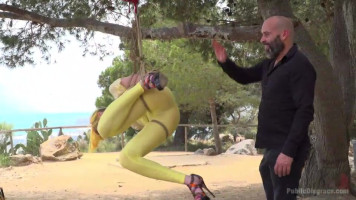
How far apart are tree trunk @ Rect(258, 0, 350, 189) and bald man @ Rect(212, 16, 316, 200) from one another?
1.80m

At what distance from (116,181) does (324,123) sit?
14.5 feet

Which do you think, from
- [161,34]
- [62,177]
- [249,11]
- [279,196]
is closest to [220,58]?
[279,196]

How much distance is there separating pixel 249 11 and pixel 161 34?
2002 mm

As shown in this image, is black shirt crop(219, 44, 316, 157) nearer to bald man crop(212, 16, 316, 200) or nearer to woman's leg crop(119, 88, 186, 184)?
bald man crop(212, 16, 316, 200)

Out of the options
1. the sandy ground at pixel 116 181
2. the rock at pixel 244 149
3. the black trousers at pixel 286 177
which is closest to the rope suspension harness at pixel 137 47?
the black trousers at pixel 286 177

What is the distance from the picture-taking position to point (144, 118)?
2.97 meters

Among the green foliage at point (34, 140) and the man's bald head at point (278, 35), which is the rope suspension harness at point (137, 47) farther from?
the green foliage at point (34, 140)

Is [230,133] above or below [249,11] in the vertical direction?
below

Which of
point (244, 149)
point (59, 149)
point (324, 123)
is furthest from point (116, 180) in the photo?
point (244, 149)

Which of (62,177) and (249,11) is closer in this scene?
(249,11)

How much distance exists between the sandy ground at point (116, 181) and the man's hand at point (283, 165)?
4.07m

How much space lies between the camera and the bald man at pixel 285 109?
7.59ft

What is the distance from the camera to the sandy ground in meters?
6.98

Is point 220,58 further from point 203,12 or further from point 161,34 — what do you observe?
point 203,12
